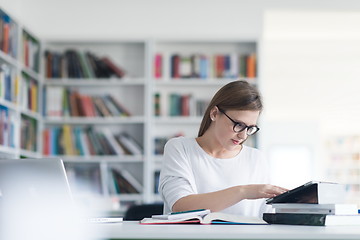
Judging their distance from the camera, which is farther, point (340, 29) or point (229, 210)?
point (340, 29)

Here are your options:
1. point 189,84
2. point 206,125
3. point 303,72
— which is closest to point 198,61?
point 189,84

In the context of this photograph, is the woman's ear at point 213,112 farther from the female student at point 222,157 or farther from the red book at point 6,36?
the red book at point 6,36

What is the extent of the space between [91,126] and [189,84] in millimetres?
911

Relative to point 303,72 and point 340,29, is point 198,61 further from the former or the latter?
point 303,72

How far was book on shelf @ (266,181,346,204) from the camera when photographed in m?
1.70

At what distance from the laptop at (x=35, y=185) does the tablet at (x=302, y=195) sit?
0.54m

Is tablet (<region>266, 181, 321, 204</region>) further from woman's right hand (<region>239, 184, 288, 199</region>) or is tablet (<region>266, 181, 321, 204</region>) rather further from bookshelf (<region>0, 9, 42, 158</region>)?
bookshelf (<region>0, 9, 42, 158</region>)

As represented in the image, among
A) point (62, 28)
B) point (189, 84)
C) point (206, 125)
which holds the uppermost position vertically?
point (62, 28)

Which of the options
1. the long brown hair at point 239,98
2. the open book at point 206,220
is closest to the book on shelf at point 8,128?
the long brown hair at point 239,98

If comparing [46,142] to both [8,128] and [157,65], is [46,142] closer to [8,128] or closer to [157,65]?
[8,128]

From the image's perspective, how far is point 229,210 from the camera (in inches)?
90.9

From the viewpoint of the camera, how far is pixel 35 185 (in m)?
1.81

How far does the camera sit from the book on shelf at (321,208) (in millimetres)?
1679

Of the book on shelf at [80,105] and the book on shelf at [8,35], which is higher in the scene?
the book on shelf at [8,35]
